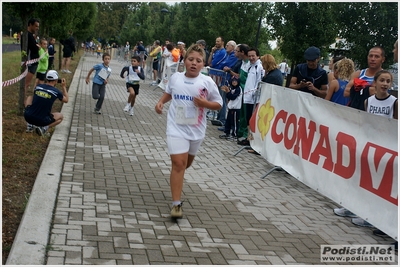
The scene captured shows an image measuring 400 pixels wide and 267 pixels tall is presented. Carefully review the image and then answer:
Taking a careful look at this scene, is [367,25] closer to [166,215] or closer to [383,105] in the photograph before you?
[383,105]

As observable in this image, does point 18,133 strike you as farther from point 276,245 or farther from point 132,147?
point 276,245

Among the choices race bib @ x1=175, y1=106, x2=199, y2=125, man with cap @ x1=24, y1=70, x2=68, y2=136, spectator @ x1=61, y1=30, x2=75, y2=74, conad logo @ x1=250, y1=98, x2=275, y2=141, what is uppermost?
race bib @ x1=175, y1=106, x2=199, y2=125

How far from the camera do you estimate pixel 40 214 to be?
5.41 meters

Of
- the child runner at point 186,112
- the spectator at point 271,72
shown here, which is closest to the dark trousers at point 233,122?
the spectator at point 271,72

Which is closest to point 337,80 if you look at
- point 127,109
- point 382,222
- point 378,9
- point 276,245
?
point 382,222

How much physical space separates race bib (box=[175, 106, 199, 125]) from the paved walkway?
103 cm

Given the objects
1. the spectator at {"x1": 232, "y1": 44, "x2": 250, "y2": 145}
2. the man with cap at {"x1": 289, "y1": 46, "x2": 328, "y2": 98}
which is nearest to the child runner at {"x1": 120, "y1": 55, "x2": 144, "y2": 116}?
the spectator at {"x1": 232, "y1": 44, "x2": 250, "y2": 145}

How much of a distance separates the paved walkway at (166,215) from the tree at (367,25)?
1485 centimetres

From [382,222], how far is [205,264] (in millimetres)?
2140

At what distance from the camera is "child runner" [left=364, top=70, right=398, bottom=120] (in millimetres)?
6715

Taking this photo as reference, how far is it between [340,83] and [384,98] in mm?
2015

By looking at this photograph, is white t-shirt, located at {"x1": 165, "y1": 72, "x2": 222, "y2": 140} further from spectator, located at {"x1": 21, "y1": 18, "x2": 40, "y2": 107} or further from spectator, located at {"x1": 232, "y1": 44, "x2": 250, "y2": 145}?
spectator, located at {"x1": 21, "y1": 18, "x2": 40, "y2": 107}

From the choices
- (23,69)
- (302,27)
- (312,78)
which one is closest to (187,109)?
(312,78)

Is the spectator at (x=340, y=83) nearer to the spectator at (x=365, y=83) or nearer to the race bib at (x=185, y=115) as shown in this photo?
the spectator at (x=365, y=83)
